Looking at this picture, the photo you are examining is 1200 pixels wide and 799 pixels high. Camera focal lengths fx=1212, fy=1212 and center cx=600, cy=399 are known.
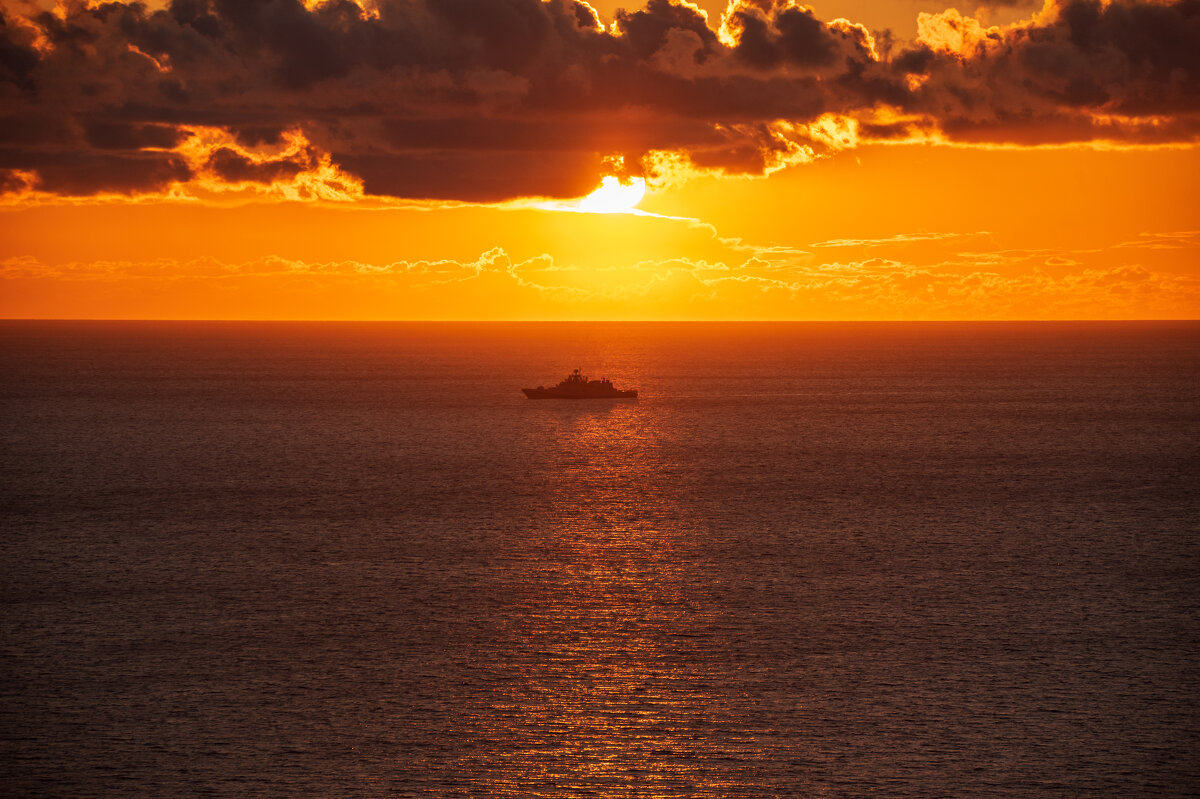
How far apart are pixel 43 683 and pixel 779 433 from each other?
113m

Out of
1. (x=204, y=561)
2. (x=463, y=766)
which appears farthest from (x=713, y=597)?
(x=204, y=561)

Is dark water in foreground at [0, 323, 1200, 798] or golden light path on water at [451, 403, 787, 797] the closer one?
golden light path on water at [451, 403, 787, 797]

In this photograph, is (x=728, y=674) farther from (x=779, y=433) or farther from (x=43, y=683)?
(x=779, y=433)

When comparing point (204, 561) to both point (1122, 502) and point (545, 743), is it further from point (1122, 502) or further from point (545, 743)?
point (1122, 502)

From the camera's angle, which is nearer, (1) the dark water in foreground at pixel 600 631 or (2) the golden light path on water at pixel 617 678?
(2) the golden light path on water at pixel 617 678

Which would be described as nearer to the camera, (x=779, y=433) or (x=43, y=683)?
(x=43, y=683)

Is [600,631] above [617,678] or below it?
above

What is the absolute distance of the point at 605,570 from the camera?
74.8 m

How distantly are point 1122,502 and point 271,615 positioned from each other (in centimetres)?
7101

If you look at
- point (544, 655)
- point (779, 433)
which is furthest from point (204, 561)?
point (779, 433)

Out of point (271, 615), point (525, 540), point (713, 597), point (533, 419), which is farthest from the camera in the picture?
point (533, 419)

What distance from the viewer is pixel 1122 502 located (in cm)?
10050

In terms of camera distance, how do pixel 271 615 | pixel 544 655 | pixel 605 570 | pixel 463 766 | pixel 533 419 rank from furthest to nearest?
pixel 533 419
pixel 605 570
pixel 271 615
pixel 544 655
pixel 463 766

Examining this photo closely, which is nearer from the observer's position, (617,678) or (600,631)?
(617,678)
